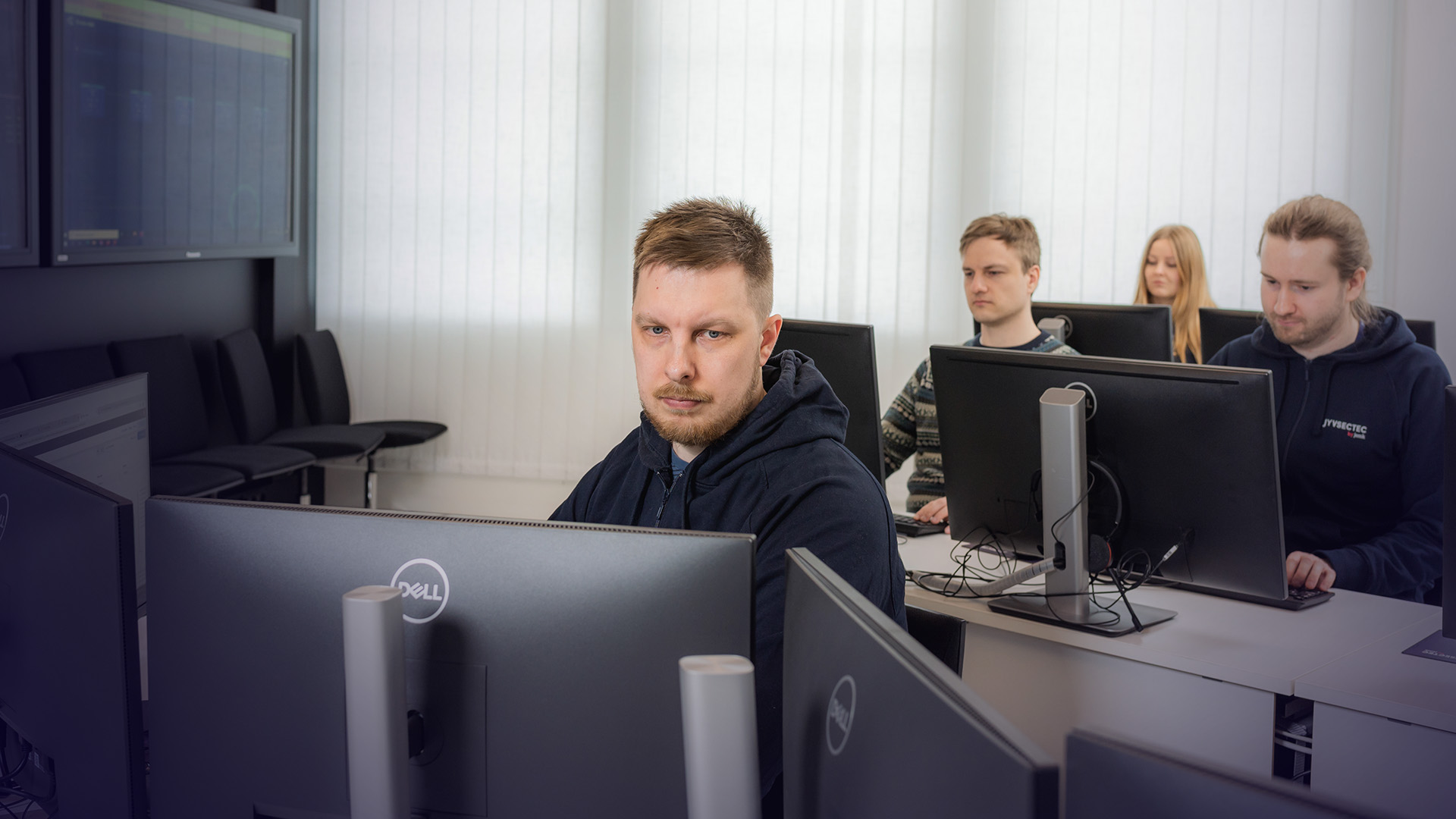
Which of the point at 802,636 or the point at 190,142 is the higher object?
the point at 190,142

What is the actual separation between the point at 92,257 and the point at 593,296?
2.02 m

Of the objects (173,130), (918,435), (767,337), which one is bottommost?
(918,435)

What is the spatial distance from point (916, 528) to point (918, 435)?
21.4 inches

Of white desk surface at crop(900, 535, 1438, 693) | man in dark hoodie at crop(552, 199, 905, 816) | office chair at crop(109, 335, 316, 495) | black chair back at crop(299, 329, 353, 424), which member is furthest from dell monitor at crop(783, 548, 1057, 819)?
black chair back at crop(299, 329, 353, 424)

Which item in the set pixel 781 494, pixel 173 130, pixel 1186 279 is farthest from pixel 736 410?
pixel 173 130

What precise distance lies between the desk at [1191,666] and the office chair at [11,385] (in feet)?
10.2

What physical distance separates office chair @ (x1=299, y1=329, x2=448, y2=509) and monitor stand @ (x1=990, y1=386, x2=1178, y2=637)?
3422mm

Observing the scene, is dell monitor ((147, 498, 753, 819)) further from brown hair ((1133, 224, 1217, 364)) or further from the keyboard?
brown hair ((1133, 224, 1217, 364))

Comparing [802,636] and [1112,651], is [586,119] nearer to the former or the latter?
[1112,651]

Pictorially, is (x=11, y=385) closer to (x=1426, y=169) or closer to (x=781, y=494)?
(x=781, y=494)

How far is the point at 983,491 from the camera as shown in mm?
2117

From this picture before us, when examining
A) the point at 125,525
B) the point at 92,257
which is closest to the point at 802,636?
the point at 125,525

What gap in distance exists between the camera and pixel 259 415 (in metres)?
4.69

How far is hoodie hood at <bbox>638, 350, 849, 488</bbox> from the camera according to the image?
1538 mm
